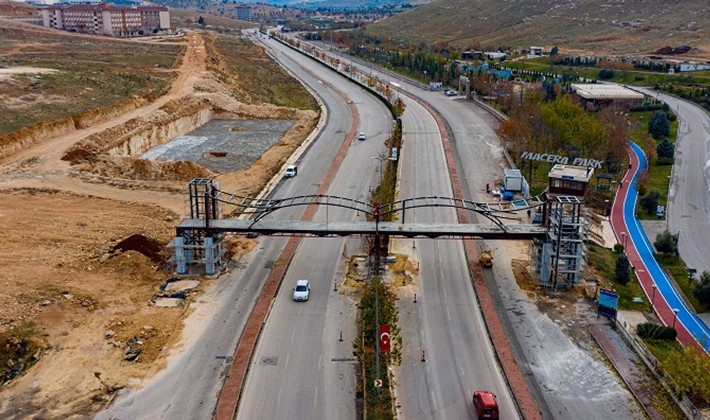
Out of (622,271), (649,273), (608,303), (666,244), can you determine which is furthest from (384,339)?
(666,244)

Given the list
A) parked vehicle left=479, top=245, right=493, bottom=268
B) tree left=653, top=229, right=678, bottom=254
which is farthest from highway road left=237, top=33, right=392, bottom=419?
tree left=653, top=229, right=678, bottom=254

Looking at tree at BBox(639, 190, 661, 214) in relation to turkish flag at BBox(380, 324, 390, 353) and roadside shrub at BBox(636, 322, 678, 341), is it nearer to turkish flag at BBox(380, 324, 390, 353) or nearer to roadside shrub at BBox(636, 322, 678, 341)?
roadside shrub at BBox(636, 322, 678, 341)

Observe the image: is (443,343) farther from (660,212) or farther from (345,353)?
(660,212)

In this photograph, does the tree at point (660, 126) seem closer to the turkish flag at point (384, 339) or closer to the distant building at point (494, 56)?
the turkish flag at point (384, 339)

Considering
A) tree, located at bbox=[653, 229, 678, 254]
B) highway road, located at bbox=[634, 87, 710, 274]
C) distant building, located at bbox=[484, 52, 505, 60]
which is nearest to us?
tree, located at bbox=[653, 229, 678, 254]

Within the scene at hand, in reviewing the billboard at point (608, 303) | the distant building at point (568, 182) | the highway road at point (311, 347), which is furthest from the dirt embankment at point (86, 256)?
the distant building at point (568, 182)

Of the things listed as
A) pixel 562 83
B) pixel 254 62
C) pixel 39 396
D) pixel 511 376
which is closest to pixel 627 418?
pixel 511 376
